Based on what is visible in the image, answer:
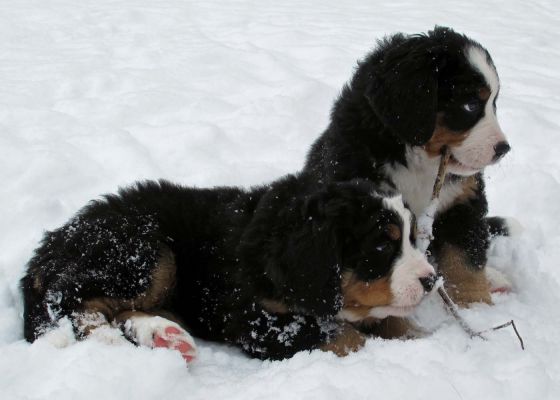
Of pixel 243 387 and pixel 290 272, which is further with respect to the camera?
pixel 290 272

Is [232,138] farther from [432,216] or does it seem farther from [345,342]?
[345,342]

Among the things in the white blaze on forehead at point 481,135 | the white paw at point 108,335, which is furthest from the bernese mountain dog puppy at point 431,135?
the white paw at point 108,335

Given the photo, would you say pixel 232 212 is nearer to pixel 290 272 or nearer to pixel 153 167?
pixel 290 272

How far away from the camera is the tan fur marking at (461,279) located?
11.1 feet

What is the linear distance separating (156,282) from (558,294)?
82.2 inches

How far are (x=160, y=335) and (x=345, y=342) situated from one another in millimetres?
844

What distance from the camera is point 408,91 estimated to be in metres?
3.13

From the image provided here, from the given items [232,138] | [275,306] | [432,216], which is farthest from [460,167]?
[232,138]

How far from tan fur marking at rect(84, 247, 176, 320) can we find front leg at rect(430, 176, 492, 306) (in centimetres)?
146

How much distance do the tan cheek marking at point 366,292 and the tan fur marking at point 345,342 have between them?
0.15 metres

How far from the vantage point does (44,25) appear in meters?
Answer: 9.84

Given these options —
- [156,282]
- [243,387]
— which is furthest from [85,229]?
[243,387]

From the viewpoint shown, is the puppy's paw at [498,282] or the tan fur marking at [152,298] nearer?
the tan fur marking at [152,298]

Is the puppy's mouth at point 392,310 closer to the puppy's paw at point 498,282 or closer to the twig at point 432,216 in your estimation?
the twig at point 432,216
